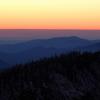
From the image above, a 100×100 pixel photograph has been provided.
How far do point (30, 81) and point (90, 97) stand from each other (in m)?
2.29

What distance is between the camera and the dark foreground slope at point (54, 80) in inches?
671

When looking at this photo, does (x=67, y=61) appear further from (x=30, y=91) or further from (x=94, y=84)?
(x=30, y=91)

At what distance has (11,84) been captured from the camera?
1730cm

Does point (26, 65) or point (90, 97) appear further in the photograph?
point (26, 65)

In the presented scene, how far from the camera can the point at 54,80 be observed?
17875 millimetres

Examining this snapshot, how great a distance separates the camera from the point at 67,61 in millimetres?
19406

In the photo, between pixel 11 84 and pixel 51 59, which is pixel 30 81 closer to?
pixel 11 84

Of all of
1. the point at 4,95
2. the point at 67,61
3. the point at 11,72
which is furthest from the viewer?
the point at 67,61

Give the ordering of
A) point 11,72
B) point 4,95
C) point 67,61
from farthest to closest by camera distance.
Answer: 1. point 67,61
2. point 11,72
3. point 4,95

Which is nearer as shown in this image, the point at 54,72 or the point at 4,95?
the point at 4,95

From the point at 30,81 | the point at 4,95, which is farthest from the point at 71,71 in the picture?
the point at 4,95

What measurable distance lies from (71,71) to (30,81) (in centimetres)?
194

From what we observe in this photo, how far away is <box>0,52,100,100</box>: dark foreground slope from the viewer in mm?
17031

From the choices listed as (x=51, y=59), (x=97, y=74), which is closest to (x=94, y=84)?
(x=97, y=74)
